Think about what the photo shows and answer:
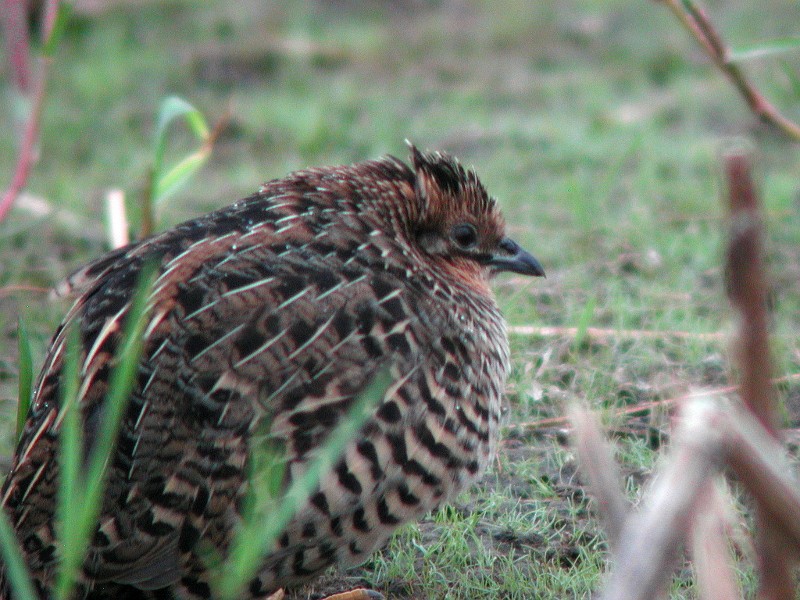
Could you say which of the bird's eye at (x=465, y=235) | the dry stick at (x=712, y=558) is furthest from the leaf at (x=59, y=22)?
the dry stick at (x=712, y=558)

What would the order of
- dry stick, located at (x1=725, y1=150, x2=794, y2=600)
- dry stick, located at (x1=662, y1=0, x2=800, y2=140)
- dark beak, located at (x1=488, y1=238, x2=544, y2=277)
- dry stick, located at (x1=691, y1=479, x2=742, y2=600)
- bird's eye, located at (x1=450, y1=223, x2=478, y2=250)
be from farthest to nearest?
1. dry stick, located at (x1=662, y1=0, x2=800, y2=140)
2. dark beak, located at (x1=488, y1=238, x2=544, y2=277)
3. bird's eye, located at (x1=450, y1=223, x2=478, y2=250)
4. dry stick, located at (x1=691, y1=479, x2=742, y2=600)
5. dry stick, located at (x1=725, y1=150, x2=794, y2=600)

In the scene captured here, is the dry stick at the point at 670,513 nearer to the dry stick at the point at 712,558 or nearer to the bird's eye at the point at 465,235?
the dry stick at the point at 712,558

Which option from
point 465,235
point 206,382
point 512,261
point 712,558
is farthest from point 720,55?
point 712,558

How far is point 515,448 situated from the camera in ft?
11.8

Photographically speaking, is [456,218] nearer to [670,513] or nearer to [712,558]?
[712,558]

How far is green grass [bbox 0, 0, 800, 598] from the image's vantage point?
332cm

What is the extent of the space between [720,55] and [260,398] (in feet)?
7.31

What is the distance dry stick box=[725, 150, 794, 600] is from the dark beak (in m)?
1.80

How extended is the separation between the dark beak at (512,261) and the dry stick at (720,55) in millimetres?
1011

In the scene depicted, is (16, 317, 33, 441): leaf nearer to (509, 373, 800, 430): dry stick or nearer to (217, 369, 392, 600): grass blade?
(217, 369, 392, 600): grass blade

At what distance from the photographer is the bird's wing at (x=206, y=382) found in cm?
251

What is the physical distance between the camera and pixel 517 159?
6547 millimetres

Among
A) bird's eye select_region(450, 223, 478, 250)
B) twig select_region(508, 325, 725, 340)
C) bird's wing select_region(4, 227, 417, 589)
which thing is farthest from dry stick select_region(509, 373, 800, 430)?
bird's wing select_region(4, 227, 417, 589)

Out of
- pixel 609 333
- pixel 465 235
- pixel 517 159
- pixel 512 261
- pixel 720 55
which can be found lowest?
pixel 517 159
